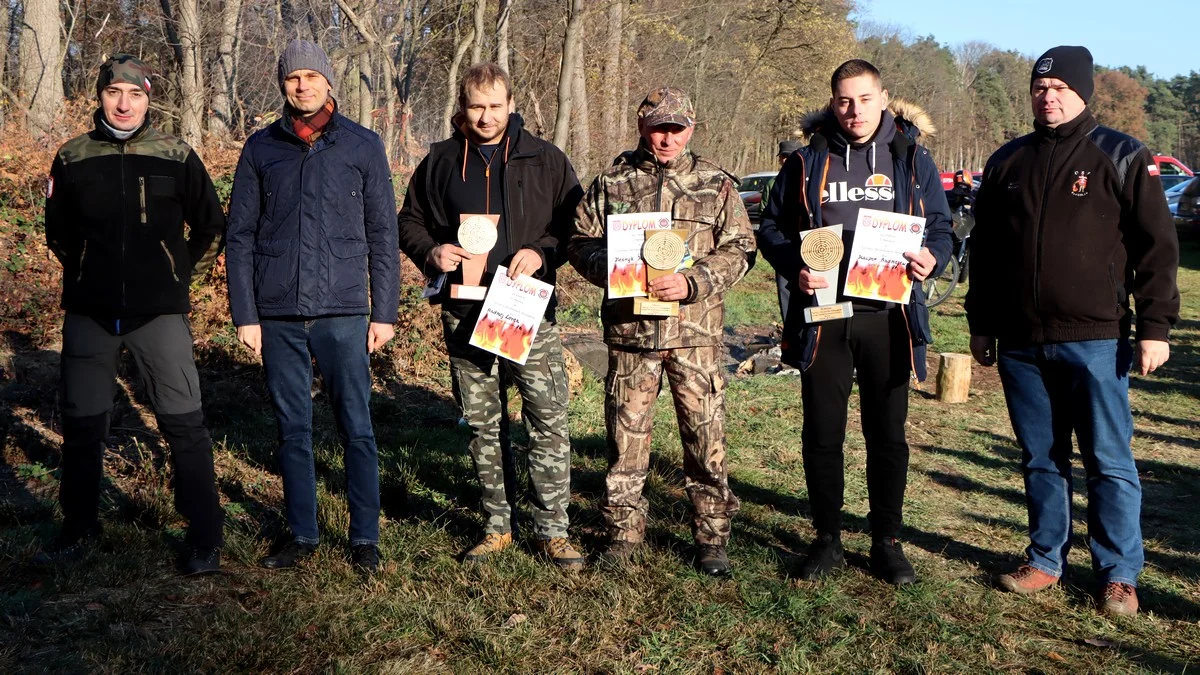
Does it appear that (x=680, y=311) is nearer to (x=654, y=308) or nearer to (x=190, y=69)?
(x=654, y=308)

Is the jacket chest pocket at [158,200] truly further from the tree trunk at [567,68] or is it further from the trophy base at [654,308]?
the tree trunk at [567,68]

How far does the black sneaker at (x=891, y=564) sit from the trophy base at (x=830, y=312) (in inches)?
38.7

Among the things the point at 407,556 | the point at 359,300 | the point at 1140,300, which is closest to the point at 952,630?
the point at 1140,300

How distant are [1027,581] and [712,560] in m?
1.27

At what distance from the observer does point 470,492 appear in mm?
5316

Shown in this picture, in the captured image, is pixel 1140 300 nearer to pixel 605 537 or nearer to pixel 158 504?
pixel 605 537

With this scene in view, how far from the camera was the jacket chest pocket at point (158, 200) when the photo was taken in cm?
393

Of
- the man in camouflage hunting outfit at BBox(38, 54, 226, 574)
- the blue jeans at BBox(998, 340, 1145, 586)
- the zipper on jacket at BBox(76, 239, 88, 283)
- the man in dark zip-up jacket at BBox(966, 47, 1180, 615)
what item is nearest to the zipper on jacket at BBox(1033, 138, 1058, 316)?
the man in dark zip-up jacket at BBox(966, 47, 1180, 615)

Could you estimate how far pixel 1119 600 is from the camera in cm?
381

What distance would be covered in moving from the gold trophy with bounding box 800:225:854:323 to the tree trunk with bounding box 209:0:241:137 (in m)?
11.0

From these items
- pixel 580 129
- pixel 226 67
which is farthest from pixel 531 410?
pixel 226 67

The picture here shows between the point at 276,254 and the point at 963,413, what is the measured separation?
5.84 metres

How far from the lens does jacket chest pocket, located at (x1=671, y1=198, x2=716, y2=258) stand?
12.9 ft

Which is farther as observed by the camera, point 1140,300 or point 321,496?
point 321,496
